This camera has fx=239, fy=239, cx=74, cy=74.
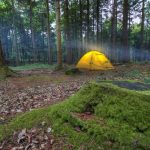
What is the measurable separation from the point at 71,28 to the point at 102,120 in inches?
1338

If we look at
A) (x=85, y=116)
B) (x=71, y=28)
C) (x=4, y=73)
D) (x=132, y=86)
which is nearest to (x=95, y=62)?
(x=4, y=73)

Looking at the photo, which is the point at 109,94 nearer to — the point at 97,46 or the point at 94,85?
the point at 94,85

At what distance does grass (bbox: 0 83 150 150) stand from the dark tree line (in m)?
15.2

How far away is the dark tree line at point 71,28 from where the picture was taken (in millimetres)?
27531

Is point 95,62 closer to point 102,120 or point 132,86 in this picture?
point 132,86

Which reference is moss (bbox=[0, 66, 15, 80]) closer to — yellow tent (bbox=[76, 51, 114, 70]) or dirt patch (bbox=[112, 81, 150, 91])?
yellow tent (bbox=[76, 51, 114, 70])

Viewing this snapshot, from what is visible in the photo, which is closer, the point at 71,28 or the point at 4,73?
the point at 4,73

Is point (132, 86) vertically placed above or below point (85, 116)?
above

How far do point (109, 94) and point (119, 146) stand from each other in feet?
2.80

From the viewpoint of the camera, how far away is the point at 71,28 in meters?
36.3

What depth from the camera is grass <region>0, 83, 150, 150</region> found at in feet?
9.39

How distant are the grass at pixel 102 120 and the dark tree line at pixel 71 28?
1519 centimetres

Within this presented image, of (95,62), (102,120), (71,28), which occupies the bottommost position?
(102,120)

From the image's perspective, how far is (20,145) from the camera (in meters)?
3.23
